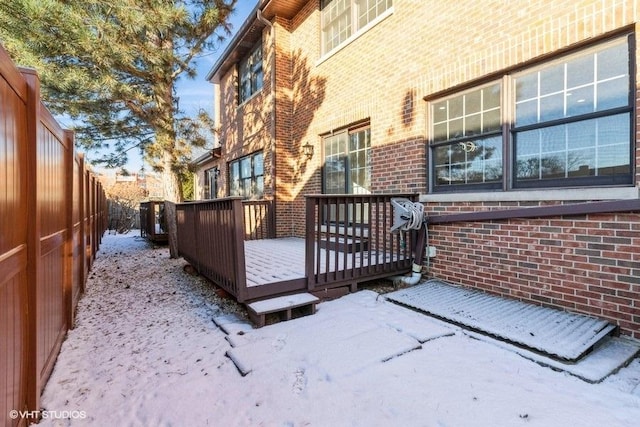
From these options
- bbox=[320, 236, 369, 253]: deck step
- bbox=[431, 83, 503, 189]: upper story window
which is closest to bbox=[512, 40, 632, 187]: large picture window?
bbox=[431, 83, 503, 189]: upper story window

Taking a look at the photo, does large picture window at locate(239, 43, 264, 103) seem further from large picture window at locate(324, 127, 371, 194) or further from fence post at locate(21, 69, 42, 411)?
Answer: fence post at locate(21, 69, 42, 411)

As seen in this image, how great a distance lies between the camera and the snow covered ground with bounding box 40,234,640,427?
190 cm

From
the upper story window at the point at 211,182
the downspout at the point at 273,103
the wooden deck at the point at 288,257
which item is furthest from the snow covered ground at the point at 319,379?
the upper story window at the point at 211,182

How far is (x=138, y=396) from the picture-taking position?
2180 mm

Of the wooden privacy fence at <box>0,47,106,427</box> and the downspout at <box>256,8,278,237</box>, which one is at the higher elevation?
the downspout at <box>256,8,278,237</box>

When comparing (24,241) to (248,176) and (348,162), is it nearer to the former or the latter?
(348,162)

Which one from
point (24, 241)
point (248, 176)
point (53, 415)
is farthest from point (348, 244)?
point (248, 176)

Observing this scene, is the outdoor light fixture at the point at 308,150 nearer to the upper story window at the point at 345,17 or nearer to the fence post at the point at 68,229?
the upper story window at the point at 345,17

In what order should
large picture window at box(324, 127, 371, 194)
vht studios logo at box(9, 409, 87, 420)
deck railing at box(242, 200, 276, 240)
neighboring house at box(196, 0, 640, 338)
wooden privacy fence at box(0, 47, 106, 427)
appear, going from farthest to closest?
deck railing at box(242, 200, 276, 240)
large picture window at box(324, 127, 371, 194)
neighboring house at box(196, 0, 640, 338)
vht studios logo at box(9, 409, 87, 420)
wooden privacy fence at box(0, 47, 106, 427)

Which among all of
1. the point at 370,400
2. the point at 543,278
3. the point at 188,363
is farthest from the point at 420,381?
the point at 543,278

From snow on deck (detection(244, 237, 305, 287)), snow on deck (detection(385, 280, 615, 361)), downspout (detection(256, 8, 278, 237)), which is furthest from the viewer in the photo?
downspout (detection(256, 8, 278, 237))

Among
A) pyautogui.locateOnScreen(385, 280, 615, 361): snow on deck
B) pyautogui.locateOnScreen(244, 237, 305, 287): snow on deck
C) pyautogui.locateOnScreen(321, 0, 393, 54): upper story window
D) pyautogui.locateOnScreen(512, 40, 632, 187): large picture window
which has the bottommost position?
pyautogui.locateOnScreen(385, 280, 615, 361): snow on deck

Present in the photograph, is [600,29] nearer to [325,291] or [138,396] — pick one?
[325,291]

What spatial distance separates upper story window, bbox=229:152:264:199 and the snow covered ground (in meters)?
6.07
